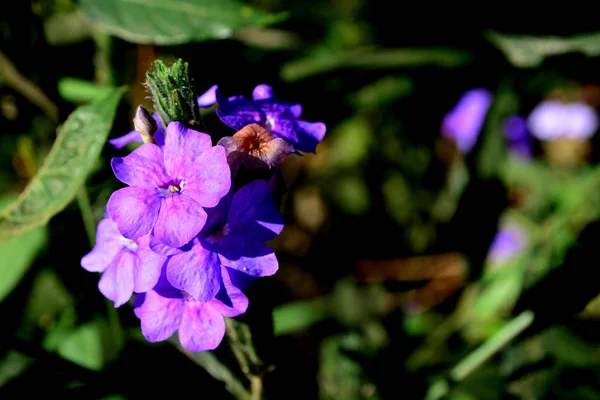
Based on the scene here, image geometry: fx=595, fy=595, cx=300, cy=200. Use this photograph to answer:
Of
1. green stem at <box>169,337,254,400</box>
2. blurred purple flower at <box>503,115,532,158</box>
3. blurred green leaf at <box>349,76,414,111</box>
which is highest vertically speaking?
blurred green leaf at <box>349,76,414,111</box>

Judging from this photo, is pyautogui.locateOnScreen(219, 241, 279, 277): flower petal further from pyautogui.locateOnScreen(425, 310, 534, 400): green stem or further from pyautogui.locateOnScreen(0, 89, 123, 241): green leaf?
pyautogui.locateOnScreen(425, 310, 534, 400): green stem

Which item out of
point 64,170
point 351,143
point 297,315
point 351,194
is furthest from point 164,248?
point 351,143

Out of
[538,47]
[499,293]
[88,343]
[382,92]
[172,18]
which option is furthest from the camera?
[382,92]

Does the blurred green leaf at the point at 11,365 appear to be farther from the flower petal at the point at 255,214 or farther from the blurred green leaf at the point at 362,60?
the blurred green leaf at the point at 362,60

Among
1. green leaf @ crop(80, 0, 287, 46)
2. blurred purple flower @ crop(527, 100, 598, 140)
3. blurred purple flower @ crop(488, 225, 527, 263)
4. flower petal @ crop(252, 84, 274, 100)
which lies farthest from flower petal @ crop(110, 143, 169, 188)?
blurred purple flower @ crop(527, 100, 598, 140)

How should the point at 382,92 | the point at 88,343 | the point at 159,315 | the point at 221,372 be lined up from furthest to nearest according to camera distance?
1. the point at 382,92
2. the point at 88,343
3. the point at 221,372
4. the point at 159,315

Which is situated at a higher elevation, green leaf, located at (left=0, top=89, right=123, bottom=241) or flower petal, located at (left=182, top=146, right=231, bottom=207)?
flower petal, located at (left=182, top=146, right=231, bottom=207)

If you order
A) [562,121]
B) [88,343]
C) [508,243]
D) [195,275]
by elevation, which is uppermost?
[195,275]

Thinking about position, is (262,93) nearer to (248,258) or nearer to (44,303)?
(248,258)

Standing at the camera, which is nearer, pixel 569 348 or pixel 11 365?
pixel 11 365
